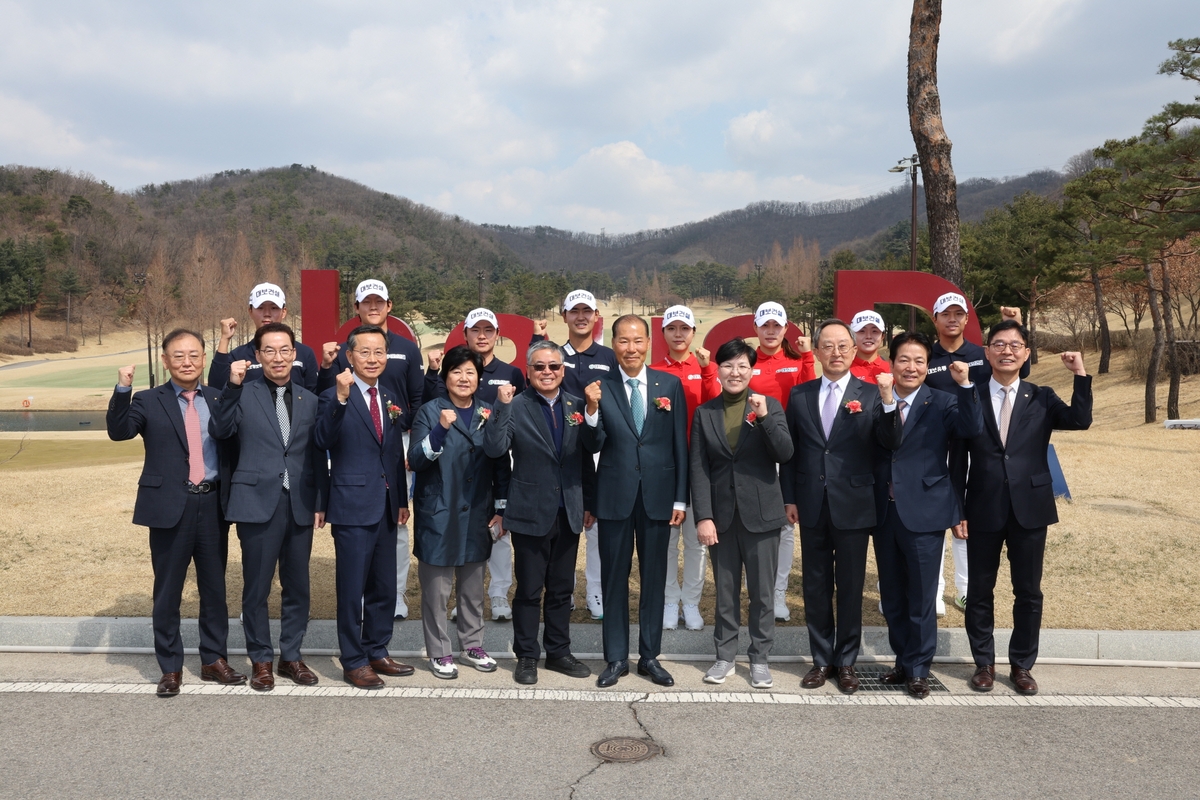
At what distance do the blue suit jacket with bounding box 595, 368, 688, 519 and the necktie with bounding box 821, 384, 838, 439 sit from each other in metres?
0.83

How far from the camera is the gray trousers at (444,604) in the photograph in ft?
16.9

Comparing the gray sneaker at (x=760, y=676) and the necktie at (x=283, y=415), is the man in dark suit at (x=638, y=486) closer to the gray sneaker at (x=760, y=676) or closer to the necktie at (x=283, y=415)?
the gray sneaker at (x=760, y=676)

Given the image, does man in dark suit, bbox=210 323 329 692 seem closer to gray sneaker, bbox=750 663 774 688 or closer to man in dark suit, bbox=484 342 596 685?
man in dark suit, bbox=484 342 596 685

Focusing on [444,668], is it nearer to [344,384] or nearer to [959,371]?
[344,384]

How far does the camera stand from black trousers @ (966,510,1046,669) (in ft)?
16.2

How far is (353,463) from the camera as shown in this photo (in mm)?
5047

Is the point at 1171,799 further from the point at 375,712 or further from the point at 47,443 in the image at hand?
the point at 47,443


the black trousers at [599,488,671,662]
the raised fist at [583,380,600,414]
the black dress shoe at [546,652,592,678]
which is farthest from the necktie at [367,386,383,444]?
the black dress shoe at [546,652,592,678]

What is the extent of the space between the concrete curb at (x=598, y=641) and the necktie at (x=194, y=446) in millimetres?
1282

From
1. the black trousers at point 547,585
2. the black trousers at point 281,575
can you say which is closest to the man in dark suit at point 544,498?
the black trousers at point 547,585

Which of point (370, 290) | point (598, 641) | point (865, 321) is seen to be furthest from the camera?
point (370, 290)

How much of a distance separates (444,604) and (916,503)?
286 centimetres

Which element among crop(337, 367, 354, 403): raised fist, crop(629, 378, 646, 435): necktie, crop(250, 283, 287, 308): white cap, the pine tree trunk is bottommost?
crop(629, 378, 646, 435): necktie

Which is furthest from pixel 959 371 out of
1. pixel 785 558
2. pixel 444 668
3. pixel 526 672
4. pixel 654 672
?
pixel 444 668
